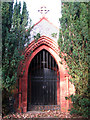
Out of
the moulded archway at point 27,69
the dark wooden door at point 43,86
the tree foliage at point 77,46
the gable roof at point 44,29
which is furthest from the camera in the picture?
the dark wooden door at point 43,86

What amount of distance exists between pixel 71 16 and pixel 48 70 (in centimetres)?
297

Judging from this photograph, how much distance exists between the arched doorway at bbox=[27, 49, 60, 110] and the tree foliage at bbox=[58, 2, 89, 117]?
1327 mm

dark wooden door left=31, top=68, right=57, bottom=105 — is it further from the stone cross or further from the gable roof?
the stone cross

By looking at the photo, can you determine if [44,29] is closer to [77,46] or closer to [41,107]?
[77,46]

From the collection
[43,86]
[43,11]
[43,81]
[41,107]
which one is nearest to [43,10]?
[43,11]

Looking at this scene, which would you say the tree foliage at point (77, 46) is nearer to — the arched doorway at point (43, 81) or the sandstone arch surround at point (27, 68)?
the sandstone arch surround at point (27, 68)

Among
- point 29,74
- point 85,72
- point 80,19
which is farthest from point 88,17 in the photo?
point 29,74

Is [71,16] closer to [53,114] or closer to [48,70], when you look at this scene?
[48,70]

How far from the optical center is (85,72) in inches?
247

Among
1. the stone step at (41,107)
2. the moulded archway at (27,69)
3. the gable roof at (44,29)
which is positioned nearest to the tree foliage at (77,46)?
the moulded archway at (27,69)

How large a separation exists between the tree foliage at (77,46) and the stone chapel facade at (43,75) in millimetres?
648

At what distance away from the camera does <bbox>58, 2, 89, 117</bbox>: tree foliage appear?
6.23m

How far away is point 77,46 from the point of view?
650cm

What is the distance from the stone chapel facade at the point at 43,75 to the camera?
720 cm
